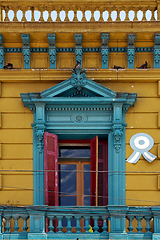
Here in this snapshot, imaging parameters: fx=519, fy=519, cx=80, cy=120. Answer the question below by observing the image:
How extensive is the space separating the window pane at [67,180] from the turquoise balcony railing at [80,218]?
1770 millimetres

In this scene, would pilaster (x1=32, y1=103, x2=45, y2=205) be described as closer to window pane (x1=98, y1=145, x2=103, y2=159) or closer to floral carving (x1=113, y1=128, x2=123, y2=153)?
window pane (x1=98, y1=145, x2=103, y2=159)

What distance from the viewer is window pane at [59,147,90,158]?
15.1 m

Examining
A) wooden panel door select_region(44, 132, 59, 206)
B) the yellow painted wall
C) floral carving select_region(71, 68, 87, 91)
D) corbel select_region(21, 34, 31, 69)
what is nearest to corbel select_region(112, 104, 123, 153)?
the yellow painted wall

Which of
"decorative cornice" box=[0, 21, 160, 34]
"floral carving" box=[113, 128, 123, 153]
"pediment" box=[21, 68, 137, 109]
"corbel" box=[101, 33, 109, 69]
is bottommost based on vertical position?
"floral carving" box=[113, 128, 123, 153]

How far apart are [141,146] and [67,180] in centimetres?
233

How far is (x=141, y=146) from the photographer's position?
14422 millimetres

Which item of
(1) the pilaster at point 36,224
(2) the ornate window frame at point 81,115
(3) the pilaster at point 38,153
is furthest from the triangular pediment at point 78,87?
(1) the pilaster at point 36,224

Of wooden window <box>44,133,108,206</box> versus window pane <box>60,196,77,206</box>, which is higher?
wooden window <box>44,133,108,206</box>

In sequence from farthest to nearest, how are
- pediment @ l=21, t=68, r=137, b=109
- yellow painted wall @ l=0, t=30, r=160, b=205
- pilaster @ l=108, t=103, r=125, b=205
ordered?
pediment @ l=21, t=68, r=137, b=109 → yellow painted wall @ l=0, t=30, r=160, b=205 → pilaster @ l=108, t=103, r=125, b=205

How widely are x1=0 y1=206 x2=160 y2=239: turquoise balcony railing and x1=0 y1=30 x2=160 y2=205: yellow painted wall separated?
118cm

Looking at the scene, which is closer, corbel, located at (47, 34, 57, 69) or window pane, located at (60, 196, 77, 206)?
window pane, located at (60, 196, 77, 206)

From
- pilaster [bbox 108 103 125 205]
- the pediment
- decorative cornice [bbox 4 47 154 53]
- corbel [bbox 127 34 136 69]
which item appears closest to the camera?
pilaster [bbox 108 103 125 205]

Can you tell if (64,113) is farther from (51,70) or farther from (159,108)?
(159,108)

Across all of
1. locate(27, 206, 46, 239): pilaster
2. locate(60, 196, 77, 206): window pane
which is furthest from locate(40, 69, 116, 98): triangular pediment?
locate(27, 206, 46, 239): pilaster
